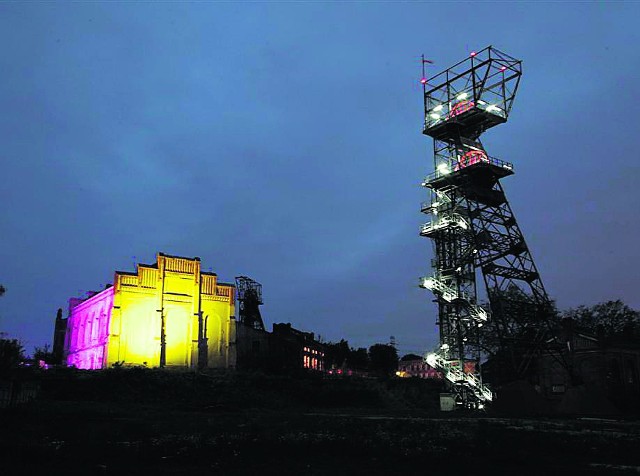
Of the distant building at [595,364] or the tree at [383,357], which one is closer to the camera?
the distant building at [595,364]

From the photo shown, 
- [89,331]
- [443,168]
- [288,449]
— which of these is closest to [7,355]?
[288,449]

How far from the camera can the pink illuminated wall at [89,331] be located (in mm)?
63312

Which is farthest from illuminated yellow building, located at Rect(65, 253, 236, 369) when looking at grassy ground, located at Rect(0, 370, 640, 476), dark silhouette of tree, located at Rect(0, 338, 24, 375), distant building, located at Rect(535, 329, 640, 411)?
distant building, located at Rect(535, 329, 640, 411)

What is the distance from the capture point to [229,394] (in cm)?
5125

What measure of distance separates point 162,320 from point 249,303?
26945 mm

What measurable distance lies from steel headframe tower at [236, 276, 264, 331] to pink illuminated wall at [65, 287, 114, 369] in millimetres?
24606

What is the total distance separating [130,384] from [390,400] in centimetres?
2951

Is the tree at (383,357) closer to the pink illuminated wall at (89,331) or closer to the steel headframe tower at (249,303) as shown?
the steel headframe tower at (249,303)

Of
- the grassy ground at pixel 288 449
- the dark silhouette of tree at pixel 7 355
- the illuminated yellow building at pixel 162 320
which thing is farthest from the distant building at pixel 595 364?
the dark silhouette of tree at pixel 7 355

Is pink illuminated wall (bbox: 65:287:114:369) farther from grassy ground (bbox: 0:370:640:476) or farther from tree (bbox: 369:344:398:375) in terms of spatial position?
tree (bbox: 369:344:398:375)

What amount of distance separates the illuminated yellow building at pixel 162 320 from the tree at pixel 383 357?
3564 inches

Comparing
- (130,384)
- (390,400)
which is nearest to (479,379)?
(390,400)

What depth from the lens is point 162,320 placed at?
64.1m

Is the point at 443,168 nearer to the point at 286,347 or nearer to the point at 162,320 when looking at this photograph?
the point at 286,347
